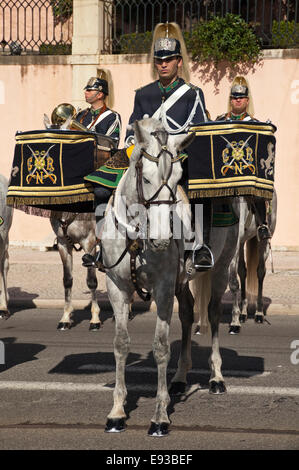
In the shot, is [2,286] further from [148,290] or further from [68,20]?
[68,20]

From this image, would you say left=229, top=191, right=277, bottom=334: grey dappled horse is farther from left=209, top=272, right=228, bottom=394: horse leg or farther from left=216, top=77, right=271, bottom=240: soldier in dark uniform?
left=209, top=272, right=228, bottom=394: horse leg

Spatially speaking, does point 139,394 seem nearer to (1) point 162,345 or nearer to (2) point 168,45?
(1) point 162,345

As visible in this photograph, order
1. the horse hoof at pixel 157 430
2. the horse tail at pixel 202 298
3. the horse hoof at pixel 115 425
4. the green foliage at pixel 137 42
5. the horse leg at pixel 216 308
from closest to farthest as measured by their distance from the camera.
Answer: the horse hoof at pixel 157 430 → the horse hoof at pixel 115 425 → the horse leg at pixel 216 308 → the horse tail at pixel 202 298 → the green foliage at pixel 137 42

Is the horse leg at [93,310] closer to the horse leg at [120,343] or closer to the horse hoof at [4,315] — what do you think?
the horse hoof at [4,315]

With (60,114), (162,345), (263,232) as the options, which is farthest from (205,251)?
(263,232)

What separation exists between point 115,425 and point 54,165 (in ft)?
8.14

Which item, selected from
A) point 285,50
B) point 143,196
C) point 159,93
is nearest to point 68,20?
point 285,50

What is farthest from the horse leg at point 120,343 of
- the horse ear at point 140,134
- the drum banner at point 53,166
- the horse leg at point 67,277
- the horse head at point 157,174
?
the horse leg at point 67,277

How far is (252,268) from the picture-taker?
12.2 m

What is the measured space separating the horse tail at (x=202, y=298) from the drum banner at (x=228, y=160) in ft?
4.14

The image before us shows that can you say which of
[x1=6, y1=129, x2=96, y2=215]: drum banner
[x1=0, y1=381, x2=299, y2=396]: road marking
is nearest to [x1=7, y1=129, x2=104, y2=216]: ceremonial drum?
[x1=6, y1=129, x2=96, y2=215]: drum banner

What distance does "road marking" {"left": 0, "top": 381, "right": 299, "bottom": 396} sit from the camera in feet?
26.0

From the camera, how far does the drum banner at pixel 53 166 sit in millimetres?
7785

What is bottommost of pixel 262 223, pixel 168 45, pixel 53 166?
pixel 262 223
